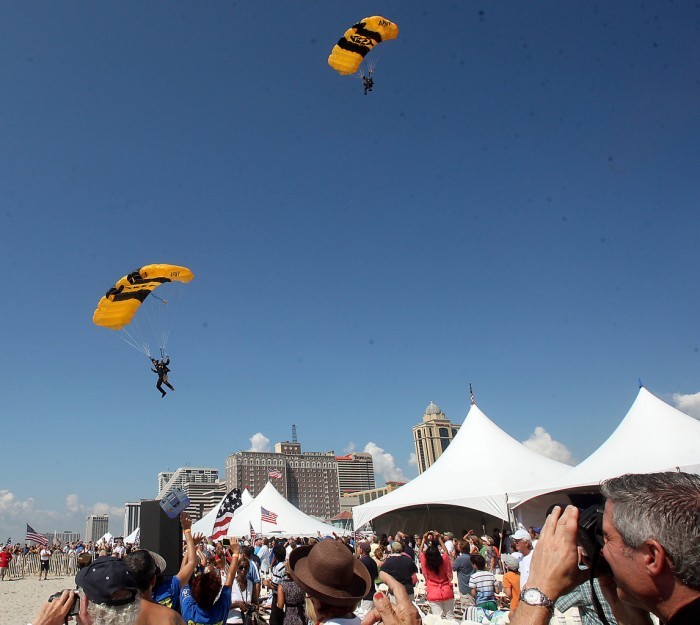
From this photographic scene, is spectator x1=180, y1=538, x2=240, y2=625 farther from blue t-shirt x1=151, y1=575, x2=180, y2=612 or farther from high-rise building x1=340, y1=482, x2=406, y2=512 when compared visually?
high-rise building x1=340, y1=482, x2=406, y2=512

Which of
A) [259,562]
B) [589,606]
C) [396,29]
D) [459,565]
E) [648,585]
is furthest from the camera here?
[396,29]

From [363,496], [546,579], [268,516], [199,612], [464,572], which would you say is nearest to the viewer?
[546,579]

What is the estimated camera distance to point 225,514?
40.7ft

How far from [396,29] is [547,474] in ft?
53.7

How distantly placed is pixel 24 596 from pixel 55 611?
1987 centimetres

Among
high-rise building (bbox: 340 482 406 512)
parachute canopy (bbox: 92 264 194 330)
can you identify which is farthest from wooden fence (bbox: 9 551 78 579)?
high-rise building (bbox: 340 482 406 512)

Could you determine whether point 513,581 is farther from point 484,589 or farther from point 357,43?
point 357,43

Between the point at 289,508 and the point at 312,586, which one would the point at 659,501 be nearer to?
the point at 312,586

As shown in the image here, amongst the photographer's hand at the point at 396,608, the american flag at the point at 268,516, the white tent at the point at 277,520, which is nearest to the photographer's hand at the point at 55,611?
the photographer's hand at the point at 396,608

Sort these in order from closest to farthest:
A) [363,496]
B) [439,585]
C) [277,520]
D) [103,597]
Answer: [103,597], [439,585], [277,520], [363,496]

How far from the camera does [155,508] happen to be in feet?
22.1

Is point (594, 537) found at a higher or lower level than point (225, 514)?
higher

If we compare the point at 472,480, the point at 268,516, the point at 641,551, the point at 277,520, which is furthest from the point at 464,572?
the point at 277,520

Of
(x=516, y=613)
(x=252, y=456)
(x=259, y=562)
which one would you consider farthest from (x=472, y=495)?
(x=252, y=456)
